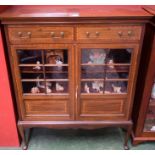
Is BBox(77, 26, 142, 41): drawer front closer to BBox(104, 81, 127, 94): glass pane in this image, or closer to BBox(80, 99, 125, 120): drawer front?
BBox(104, 81, 127, 94): glass pane

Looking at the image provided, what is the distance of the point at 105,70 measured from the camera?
1.39m

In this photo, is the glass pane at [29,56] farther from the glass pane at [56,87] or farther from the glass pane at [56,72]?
the glass pane at [56,87]

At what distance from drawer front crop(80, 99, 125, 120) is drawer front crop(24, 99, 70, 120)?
0.14m

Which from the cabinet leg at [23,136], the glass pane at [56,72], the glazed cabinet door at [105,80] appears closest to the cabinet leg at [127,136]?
the glazed cabinet door at [105,80]

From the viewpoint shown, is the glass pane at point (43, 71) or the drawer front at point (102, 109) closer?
the glass pane at point (43, 71)

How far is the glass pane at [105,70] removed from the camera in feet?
4.37

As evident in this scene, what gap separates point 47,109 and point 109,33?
0.76 metres

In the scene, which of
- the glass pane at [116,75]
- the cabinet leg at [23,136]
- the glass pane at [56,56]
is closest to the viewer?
the glass pane at [56,56]

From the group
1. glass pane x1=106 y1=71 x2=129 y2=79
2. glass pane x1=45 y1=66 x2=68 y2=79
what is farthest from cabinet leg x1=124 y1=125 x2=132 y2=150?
glass pane x1=45 y1=66 x2=68 y2=79

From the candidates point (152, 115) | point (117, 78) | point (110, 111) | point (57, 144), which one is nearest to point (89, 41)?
point (117, 78)

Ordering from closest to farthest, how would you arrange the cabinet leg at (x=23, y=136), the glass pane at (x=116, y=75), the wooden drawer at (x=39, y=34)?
1. the wooden drawer at (x=39, y=34)
2. the glass pane at (x=116, y=75)
3. the cabinet leg at (x=23, y=136)

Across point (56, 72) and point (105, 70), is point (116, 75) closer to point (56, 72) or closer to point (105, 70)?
point (105, 70)

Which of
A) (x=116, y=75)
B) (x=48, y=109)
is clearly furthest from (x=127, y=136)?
(x=48, y=109)

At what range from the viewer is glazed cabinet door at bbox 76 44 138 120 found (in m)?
1.31
